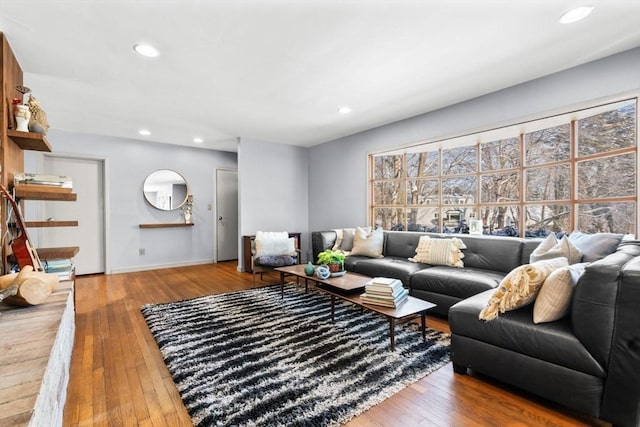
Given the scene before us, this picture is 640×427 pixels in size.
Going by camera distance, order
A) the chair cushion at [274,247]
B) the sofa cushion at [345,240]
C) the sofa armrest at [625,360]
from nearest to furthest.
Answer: the sofa armrest at [625,360] < the chair cushion at [274,247] < the sofa cushion at [345,240]

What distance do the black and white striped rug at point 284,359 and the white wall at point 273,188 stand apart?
2.33 metres

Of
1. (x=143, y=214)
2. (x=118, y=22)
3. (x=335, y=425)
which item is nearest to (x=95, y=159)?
(x=143, y=214)

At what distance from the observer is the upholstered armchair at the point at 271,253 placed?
406 centimetres

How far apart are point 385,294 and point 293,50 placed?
2.12 meters

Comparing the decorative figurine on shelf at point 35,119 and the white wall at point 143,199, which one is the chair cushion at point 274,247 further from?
the decorative figurine on shelf at point 35,119

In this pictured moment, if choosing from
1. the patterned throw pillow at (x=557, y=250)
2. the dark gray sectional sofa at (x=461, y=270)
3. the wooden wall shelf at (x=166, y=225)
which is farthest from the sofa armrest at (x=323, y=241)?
the wooden wall shelf at (x=166, y=225)

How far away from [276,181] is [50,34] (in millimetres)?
3755

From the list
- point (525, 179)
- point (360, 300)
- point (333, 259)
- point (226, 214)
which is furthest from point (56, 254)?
point (525, 179)

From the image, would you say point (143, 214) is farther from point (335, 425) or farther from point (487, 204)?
point (487, 204)

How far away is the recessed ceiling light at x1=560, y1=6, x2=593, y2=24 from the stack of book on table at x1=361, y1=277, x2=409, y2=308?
88.5 inches

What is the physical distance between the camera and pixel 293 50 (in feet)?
7.79

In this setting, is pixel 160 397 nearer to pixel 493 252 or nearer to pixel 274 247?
pixel 274 247

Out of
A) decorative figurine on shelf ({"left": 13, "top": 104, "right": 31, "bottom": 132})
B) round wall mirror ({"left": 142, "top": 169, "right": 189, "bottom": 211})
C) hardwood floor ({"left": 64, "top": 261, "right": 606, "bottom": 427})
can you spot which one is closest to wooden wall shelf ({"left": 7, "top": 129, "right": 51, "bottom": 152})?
decorative figurine on shelf ({"left": 13, "top": 104, "right": 31, "bottom": 132})

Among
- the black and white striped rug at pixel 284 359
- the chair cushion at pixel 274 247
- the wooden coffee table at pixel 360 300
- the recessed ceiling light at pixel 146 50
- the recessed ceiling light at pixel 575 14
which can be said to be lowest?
the black and white striped rug at pixel 284 359
